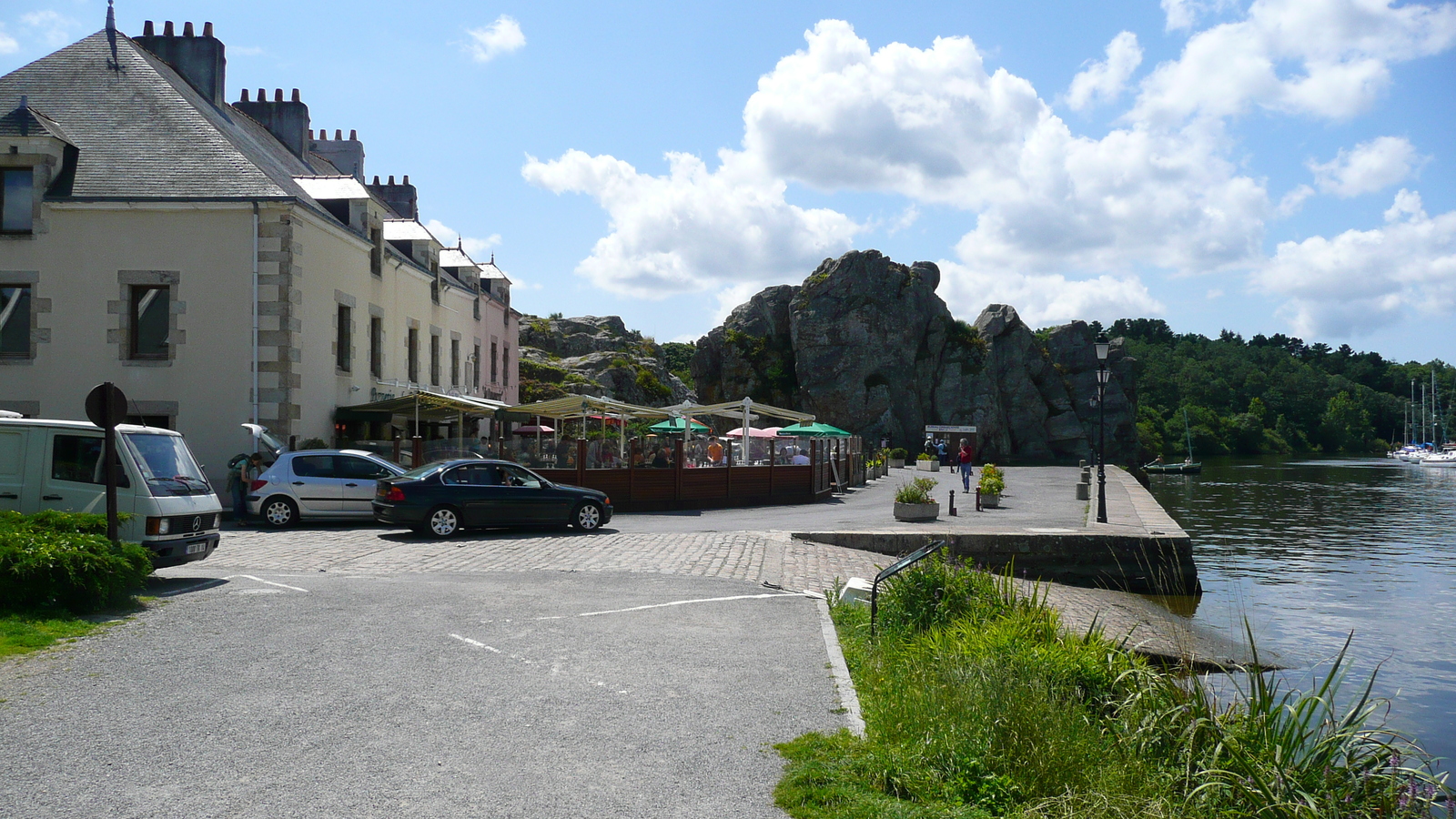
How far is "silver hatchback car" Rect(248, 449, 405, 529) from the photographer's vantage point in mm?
19141

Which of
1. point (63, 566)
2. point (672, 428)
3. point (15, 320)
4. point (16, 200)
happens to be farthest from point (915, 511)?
point (16, 200)

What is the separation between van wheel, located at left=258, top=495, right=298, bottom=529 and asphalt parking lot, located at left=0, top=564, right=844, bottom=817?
947cm

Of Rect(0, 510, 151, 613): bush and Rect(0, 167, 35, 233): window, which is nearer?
Rect(0, 510, 151, 613): bush

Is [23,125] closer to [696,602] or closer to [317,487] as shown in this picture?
[317,487]

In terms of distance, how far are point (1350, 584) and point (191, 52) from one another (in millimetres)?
31026

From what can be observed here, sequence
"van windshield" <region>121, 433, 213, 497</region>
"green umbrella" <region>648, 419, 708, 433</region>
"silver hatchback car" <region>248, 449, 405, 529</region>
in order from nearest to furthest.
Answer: "van windshield" <region>121, 433, 213, 497</region>, "silver hatchback car" <region>248, 449, 405, 529</region>, "green umbrella" <region>648, 419, 708, 433</region>

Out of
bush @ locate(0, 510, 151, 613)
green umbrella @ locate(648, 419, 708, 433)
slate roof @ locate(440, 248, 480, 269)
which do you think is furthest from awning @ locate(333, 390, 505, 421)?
bush @ locate(0, 510, 151, 613)

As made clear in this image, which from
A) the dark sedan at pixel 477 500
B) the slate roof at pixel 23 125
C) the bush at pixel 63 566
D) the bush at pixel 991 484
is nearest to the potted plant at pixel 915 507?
the bush at pixel 991 484

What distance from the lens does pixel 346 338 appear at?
25.6 metres

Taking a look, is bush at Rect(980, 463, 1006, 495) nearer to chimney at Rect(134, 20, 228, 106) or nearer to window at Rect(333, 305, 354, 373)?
window at Rect(333, 305, 354, 373)

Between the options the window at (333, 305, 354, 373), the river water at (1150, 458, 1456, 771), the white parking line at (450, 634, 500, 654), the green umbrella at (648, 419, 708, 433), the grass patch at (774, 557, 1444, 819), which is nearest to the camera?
the grass patch at (774, 557, 1444, 819)

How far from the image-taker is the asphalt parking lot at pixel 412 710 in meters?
4.70

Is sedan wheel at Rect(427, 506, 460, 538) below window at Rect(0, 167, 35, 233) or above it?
below

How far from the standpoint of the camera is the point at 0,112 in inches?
882
